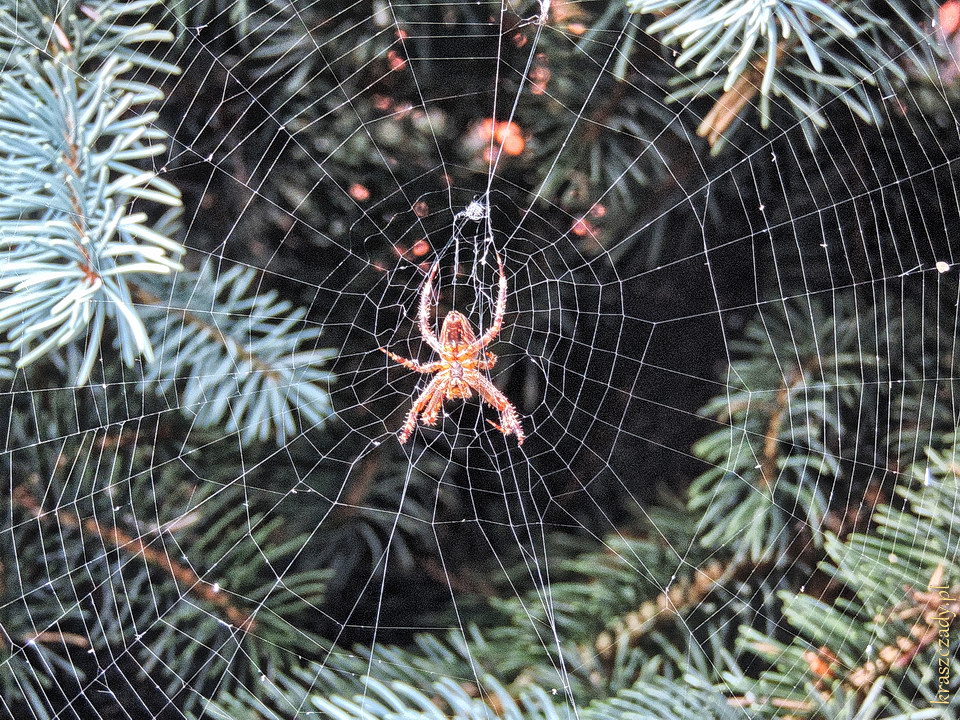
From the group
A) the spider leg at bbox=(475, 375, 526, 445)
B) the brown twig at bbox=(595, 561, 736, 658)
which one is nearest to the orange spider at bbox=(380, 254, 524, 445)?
the spider leg at bbox=(475, 375, 526, 445)

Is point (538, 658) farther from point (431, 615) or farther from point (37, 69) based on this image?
point (37, 69)

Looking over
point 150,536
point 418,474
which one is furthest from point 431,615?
point 150,536

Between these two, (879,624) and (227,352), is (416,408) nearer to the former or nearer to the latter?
(227,352)

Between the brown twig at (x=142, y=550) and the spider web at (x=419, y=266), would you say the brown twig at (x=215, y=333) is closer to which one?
the spider web at (x=419, y=266)

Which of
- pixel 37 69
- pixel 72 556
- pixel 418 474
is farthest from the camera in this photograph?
pixel 418 474

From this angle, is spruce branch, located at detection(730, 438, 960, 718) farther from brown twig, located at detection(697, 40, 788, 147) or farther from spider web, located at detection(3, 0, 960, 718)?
brown twig, located at detection(697, 40, 788, 147)

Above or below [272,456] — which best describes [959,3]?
above

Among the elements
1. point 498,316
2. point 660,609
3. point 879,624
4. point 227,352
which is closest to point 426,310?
point 498,316
